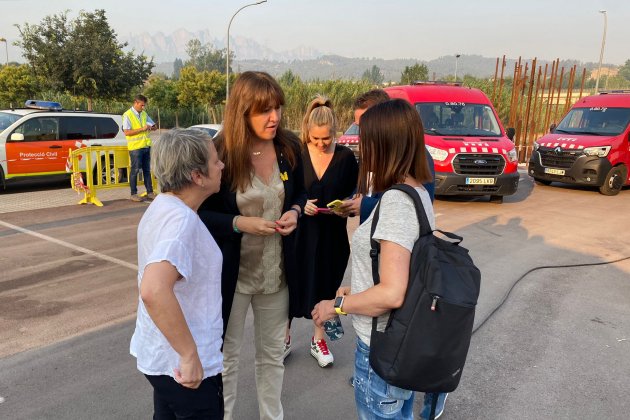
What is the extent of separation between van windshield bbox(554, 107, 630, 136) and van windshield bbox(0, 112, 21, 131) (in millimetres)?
12317

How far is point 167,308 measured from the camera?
4.86ft

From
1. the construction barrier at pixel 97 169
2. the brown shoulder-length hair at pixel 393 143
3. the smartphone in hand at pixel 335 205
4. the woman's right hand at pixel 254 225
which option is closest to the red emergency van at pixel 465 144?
the construction barrier at pixel 97 169

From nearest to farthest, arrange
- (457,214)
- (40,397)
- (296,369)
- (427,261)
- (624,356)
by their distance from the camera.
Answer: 1. (427,261)
2. (40,397)
3. (296,369)
4. (624,356)
5. (457,214)

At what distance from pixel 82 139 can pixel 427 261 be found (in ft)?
35.8

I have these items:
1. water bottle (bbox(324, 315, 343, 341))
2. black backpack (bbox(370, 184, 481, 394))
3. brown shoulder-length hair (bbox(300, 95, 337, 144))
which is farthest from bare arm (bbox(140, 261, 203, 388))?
brown shoulder-length hair (bbox(300, 95, 337, 144))

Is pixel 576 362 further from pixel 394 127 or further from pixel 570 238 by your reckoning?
pixel 570 238

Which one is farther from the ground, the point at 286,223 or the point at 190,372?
the point at 286,223

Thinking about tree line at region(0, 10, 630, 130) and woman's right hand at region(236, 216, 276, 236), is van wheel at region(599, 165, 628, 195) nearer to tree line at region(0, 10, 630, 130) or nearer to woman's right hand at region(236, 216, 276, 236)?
tree line at region(0, 10, 630, 130)

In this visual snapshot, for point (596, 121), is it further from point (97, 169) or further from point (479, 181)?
point (97, 169)

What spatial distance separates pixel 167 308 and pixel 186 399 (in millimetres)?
407

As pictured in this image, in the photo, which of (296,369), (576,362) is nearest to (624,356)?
(576,362)

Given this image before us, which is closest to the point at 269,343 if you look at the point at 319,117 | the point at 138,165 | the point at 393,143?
the point at 393,143

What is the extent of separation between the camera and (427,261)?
158 centimetres

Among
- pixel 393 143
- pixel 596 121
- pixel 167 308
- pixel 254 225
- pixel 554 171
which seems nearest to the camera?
pixel 167 308
